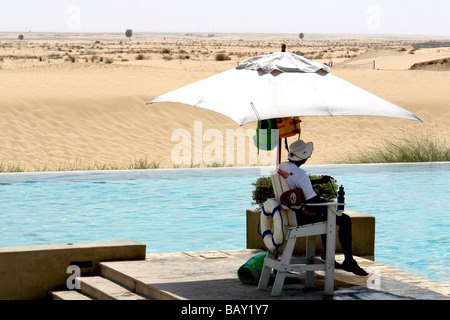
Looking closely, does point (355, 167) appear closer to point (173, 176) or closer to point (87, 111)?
point (173, 176)

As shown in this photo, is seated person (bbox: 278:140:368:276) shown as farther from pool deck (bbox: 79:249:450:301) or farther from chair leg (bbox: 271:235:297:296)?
pool deck (bbox: 79:249:450:301)

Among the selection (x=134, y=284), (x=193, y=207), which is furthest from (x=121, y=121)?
(x=134, y=284)

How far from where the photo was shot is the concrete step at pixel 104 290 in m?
7.38

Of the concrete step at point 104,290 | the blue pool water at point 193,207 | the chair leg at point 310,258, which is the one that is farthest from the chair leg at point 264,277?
the blue pool water at point 193,207

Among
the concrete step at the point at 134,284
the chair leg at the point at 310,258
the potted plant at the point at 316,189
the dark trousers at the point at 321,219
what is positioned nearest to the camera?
the concrete step at the point at 134,284

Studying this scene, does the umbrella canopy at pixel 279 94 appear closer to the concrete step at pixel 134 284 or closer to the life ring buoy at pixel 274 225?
the life ring buoy at pixel 274 225

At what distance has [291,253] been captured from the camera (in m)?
7.21

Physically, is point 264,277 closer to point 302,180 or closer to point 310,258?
point 310,258

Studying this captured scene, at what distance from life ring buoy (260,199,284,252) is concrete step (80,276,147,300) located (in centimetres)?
124

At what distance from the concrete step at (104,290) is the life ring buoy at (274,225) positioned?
1237 millimetres

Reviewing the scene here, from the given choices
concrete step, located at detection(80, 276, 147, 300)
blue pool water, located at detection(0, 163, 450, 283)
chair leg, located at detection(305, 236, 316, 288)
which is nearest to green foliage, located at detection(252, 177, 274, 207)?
chair leg, located at detection(305, 236, 316, 288)

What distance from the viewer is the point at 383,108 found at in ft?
24.7

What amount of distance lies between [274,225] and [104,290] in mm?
1739

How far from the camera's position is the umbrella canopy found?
7.17 meters
